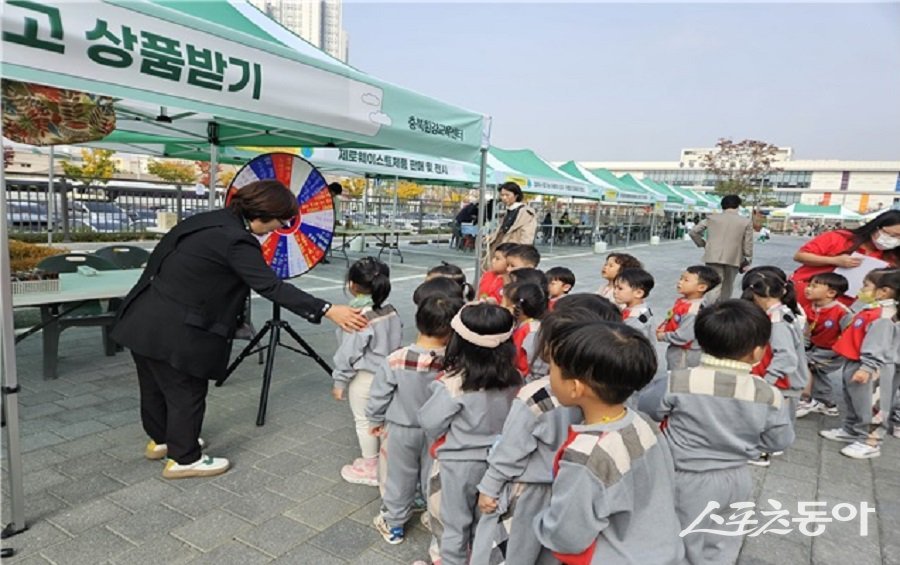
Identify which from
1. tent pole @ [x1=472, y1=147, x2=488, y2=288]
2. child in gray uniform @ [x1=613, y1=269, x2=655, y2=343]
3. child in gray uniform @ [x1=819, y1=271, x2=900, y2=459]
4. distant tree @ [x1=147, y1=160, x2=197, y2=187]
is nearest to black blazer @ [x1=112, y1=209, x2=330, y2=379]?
child in gray uniform @ [x1=613, y1=269, x2=655, y2=343]

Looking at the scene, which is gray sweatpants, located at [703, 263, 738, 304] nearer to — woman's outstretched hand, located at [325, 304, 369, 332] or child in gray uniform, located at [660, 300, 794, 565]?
child in gray uniform, located at [660, 300, 794, 565]

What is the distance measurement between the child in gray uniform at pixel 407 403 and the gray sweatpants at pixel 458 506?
0.28 meters

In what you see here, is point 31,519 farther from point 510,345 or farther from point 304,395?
point 510,345

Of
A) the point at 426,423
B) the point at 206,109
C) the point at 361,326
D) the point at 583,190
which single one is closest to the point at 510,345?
the point at 426,423

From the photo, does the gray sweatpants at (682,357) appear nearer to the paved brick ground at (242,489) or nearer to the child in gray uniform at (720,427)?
the paved brick ground at (242,489)

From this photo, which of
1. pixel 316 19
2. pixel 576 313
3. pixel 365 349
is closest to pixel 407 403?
pixel 365 349

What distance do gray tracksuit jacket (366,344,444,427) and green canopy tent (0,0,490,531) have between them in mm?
1352

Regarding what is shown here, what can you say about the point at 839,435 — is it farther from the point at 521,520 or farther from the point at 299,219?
the point at 299,219

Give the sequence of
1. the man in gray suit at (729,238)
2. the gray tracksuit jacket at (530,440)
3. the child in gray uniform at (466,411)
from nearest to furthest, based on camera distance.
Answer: the gray tracksuit jacket at (530,440), the child in gray uniform at (466,411), the man in gray suit at (729,238)

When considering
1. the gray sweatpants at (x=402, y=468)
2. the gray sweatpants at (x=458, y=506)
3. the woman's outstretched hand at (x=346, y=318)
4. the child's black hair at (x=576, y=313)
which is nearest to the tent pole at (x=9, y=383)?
the woman's outstretched hand at (x=346, y=318)

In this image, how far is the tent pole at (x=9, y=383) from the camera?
73.9 inches

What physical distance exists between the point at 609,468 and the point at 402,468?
1.13 m

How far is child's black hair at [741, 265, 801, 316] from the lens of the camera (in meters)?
3.16

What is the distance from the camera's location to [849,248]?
3.93 m
